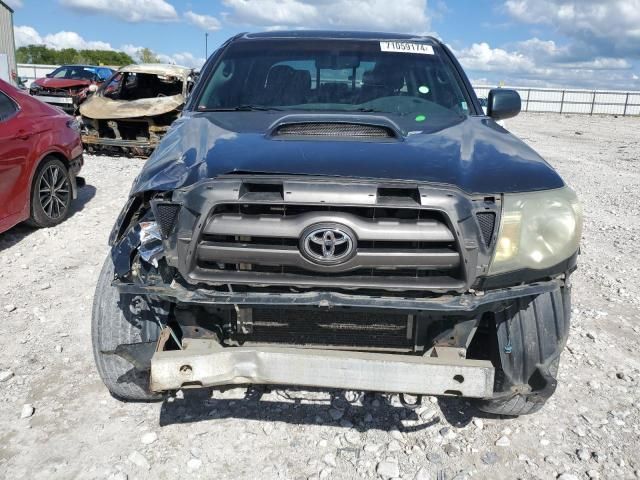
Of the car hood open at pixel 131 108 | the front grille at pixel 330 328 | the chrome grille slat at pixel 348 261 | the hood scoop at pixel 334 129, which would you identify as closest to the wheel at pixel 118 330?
the front grille at pixel 330 328

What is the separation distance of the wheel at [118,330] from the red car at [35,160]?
3.08 meters

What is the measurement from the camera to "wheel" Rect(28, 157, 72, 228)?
5.80 m

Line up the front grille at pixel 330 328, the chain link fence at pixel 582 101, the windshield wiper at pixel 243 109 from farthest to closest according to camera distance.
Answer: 1. the chain link fence at pixel 582 101
2. the windshield wiper at pixel 243 109
3. the front grille at pixel 330 328

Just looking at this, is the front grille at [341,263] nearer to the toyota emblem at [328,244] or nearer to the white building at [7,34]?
the toyota emblem at [328,244]

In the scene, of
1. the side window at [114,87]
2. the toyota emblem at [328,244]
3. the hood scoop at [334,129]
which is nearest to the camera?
the toyota emblem at [328,244]

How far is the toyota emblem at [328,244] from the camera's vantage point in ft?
7.10

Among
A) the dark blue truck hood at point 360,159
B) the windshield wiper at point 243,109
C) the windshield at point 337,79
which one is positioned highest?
the windshield at point 337,79

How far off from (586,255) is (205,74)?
4189mm

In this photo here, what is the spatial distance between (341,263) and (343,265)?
0.01 meters

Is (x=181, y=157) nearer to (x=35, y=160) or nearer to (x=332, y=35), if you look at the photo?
(x=332, y=35)

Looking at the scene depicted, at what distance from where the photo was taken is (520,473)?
2594mm

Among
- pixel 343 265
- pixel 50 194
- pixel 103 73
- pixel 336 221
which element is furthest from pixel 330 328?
pixel 103 73

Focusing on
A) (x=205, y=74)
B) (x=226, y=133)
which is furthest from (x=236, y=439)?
(x=205, y=74)

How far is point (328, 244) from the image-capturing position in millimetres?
2170
